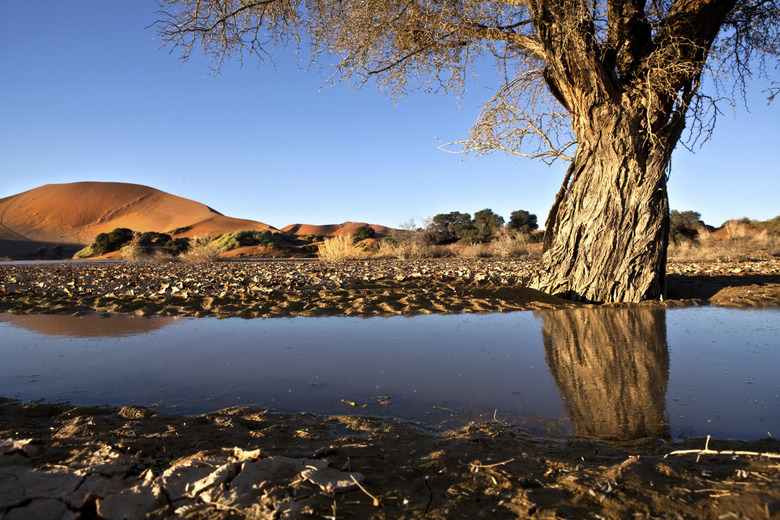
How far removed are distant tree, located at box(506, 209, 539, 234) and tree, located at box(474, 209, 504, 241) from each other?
154 centimetres

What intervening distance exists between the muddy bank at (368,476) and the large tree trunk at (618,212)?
5.04m

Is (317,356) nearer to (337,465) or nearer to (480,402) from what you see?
(480,402)


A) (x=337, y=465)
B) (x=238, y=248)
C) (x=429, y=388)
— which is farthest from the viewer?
(x=238, y=248)

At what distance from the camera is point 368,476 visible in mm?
1554

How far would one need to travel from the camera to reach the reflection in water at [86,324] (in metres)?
4.76

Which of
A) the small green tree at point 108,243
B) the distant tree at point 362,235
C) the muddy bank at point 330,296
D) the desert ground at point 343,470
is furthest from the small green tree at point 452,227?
the desert ground at point 343,470

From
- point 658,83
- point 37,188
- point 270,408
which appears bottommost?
point 270,408

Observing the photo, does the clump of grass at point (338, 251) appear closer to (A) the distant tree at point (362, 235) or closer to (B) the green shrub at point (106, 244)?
(A) the distant tree at point (362, 235)

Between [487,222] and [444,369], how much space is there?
31.0m

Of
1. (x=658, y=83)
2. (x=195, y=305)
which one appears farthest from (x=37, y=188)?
(x=658, y=83)

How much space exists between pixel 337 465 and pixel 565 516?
0.76 m

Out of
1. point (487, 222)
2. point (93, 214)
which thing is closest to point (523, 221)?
point (487, 222)

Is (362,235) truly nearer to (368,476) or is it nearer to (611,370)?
(611,370)

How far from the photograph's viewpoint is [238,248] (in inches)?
1190
